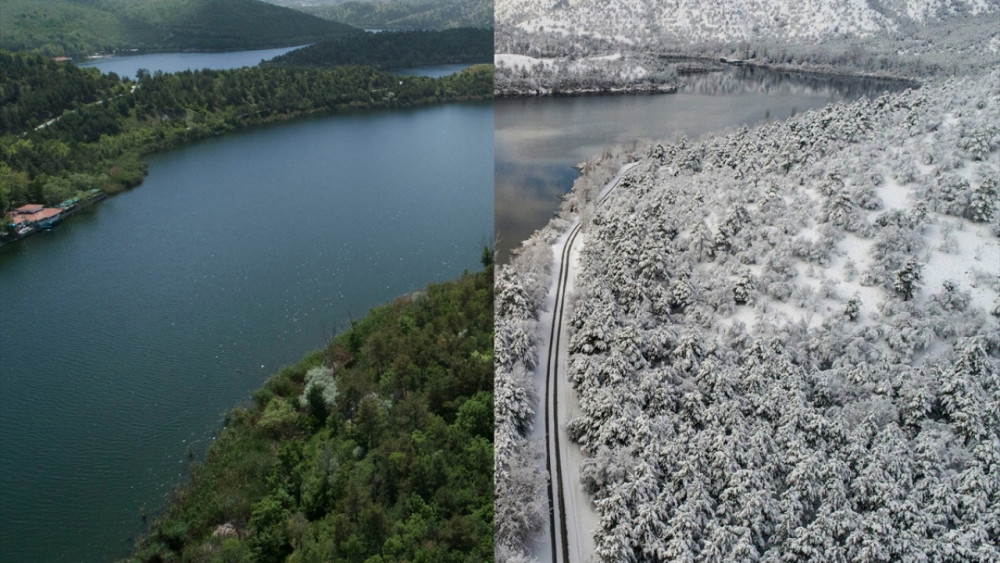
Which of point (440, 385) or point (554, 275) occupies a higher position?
point (554, 275)

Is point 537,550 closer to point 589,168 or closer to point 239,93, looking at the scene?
point 589,168

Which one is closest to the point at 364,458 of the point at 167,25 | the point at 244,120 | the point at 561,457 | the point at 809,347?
the point at 561,457

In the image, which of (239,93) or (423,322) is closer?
(423,322)

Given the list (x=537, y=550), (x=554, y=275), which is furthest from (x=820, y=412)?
(x=554, y=275)

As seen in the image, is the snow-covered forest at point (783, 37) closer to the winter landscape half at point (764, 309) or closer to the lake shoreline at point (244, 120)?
the winter landscape half at point (764, 309)

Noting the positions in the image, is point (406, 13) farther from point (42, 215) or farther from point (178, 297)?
point (42, 215)
